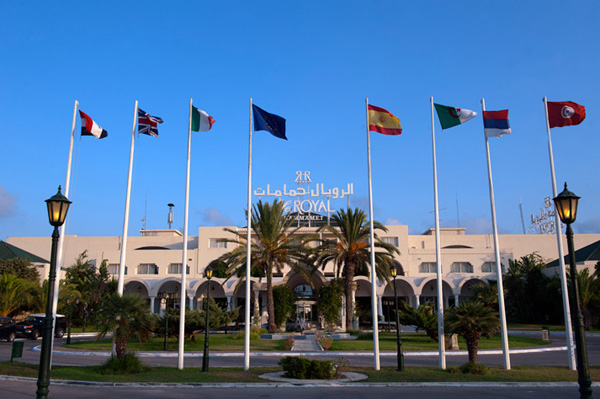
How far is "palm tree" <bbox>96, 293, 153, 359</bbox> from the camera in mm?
16250

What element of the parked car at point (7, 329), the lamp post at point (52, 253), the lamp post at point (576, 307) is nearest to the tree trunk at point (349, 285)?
the parked car at point (7, 329)

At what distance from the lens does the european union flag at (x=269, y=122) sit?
63.3ft

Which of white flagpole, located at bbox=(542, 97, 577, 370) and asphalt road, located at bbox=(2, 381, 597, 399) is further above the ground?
white flagpole, located at bbox=(542, 97, 577, 370)

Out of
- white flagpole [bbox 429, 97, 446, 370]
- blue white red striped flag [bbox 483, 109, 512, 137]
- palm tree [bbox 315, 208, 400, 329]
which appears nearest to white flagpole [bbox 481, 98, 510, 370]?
blue white red striped flag [bbox 483, 109, 512, 137]

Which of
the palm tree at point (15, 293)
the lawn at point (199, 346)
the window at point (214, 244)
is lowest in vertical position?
the lawn at point (199, 346)

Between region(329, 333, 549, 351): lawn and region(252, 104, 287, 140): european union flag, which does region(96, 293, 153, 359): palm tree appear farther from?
region(329, 333, 549, 351): lawn

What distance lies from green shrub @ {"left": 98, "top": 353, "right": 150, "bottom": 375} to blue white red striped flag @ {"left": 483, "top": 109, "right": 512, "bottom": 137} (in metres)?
15.3

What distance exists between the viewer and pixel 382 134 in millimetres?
18875

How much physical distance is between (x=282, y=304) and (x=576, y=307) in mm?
33265

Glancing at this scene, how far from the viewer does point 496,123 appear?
1877cm

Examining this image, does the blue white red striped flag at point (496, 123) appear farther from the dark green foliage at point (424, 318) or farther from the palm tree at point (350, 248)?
the palm tree at point (350, 248)

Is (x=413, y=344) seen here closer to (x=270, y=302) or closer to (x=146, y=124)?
(x=270, y=302)

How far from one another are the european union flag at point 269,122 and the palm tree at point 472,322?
926 centimetres

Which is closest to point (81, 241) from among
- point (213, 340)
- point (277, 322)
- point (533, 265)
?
point (277, 322)
